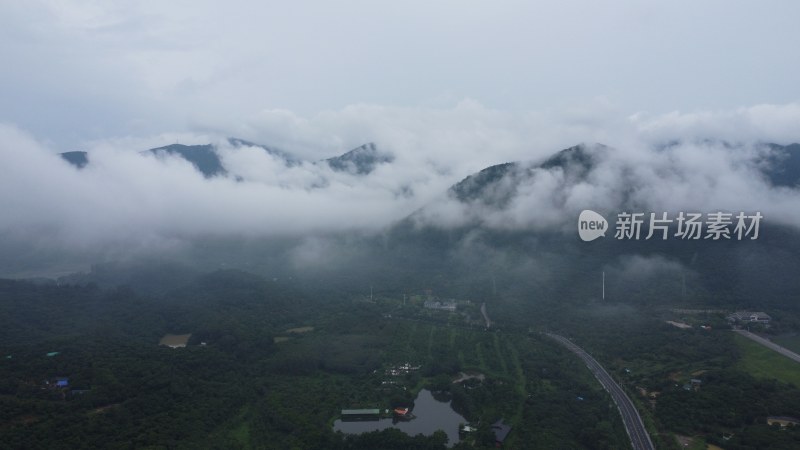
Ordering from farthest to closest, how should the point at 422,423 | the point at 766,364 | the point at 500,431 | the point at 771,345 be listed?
the point at 771,345
the point at 766,364
the point at 422,423
the point at 500,431

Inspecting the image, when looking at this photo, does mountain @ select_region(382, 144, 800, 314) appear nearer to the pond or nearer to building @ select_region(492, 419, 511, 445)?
building @ select_region(492, 419, 511, 445)

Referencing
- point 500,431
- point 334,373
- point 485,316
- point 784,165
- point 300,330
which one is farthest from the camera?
point 784,165

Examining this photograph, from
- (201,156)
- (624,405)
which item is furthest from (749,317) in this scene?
(201,156)

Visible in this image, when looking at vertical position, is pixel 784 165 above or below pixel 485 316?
above

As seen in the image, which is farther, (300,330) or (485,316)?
(485,316)

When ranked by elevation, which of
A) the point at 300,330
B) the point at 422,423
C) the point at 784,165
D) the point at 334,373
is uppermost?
the point at 784,165

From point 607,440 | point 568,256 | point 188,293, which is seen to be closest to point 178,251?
point 188,293

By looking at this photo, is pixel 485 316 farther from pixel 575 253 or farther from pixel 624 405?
pixel 624 405

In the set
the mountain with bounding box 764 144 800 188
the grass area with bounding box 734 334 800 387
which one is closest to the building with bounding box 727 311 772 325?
the grass area with bounding box 734 334 800 387
